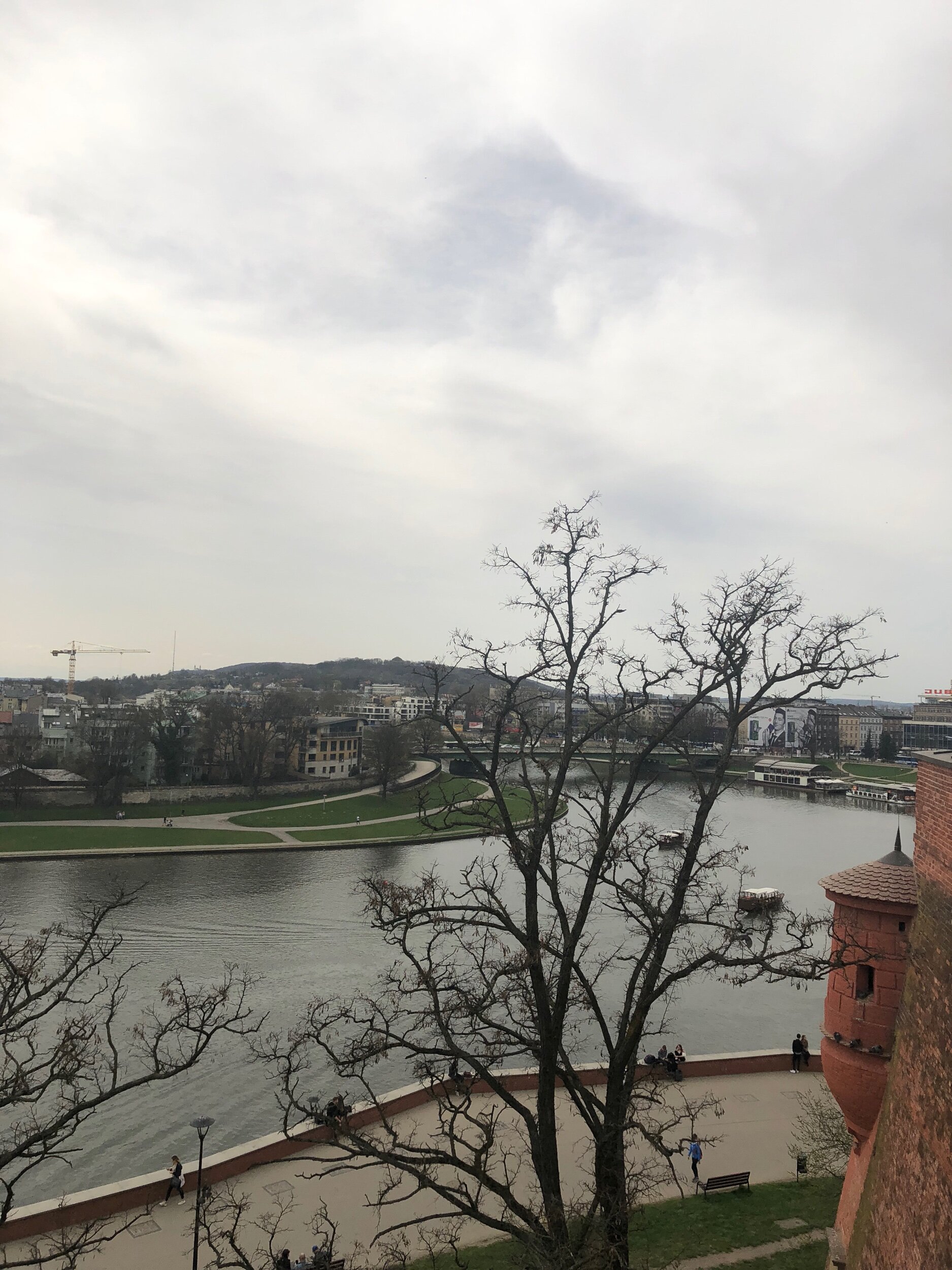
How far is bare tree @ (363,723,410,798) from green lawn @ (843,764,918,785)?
49950mm

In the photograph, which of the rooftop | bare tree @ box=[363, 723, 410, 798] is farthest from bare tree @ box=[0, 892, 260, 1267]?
bare tree @ box=[363, 723, 410, 798]

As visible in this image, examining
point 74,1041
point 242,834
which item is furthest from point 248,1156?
point 242,834

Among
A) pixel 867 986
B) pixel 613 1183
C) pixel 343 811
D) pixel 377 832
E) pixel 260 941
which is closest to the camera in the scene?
pixel 613 1183

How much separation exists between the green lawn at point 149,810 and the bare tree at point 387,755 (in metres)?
5.63

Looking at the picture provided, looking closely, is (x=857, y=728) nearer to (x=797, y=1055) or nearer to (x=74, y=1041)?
(x=797, y=1055)

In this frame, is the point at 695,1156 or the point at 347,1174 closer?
the point at 695,1156

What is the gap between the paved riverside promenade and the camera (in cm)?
1158

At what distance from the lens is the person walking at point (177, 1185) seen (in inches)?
496

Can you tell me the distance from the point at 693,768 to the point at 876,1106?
3978 millimetres

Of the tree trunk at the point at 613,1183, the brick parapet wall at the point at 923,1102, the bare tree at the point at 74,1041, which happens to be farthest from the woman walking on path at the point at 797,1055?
the bare tree at the point at 74,1041

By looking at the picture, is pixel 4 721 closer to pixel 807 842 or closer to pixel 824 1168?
pixel 807 842

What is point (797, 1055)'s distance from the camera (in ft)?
56.9

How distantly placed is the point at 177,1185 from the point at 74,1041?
5.37m

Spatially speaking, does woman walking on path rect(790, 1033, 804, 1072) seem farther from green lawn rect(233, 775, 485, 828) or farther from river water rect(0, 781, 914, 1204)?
green lawn rect(233, 775, 485, 828)
